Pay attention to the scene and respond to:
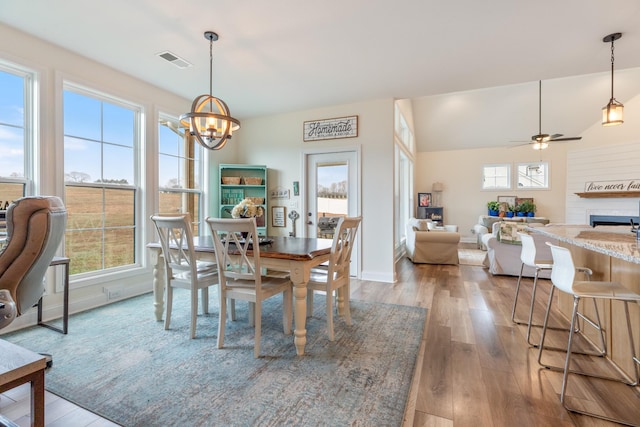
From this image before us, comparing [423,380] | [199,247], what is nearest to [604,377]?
[423,380]

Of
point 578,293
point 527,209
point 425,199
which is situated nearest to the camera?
point 578,293

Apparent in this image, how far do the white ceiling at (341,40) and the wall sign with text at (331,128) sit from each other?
0.46 meters

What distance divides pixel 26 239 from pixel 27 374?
0.55 meters

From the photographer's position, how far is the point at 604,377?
1.84 meters

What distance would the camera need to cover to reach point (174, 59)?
3.05 metres

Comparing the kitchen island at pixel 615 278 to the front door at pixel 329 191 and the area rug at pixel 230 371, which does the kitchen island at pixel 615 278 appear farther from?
the front door at pixel 329 191

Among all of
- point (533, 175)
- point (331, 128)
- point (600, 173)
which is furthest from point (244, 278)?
point (533, 175)

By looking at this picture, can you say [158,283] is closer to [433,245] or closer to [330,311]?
[330,311]

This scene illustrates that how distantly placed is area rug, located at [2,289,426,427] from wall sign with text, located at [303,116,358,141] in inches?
108

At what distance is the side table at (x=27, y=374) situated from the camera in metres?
1.03

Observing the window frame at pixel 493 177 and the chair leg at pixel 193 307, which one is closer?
the chair leg at pixel 193 307

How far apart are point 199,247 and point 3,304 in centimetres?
152

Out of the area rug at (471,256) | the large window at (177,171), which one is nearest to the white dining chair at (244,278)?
the large window at (177,171)

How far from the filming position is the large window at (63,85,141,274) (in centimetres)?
304
